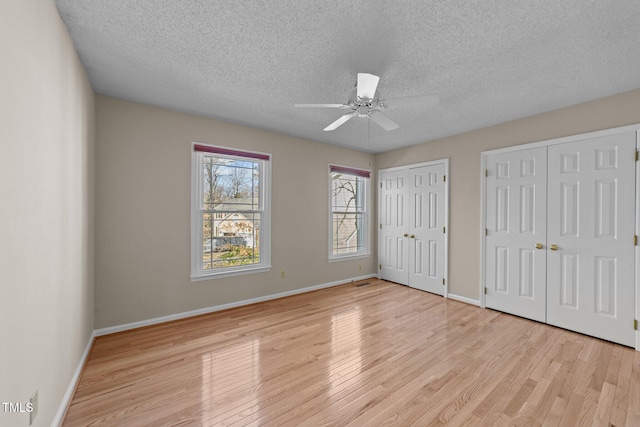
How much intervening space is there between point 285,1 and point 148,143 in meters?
2.40

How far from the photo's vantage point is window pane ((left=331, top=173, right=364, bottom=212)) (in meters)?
5.04

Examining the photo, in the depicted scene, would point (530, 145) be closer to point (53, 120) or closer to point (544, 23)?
point (544, 23)

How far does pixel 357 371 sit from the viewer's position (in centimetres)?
225

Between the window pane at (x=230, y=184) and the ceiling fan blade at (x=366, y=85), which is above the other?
the ceiling fan blade at (x=366, y=85)

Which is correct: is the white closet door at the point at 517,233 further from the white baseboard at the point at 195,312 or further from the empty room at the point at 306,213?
the white baseboard at the point at 195,312

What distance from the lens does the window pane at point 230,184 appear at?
3.60 metres

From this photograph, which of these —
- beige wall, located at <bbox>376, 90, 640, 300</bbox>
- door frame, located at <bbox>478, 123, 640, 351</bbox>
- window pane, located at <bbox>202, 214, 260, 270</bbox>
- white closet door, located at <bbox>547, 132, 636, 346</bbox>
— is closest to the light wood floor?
white closet door, located at <bbox>547, 132, 636, 346</bbox>

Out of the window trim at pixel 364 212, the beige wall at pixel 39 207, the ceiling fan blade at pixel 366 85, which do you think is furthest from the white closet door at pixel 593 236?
the beige wall at pixel 39 207

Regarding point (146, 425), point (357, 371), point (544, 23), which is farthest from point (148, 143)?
point (544, 23)

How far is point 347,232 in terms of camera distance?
5.23 metres

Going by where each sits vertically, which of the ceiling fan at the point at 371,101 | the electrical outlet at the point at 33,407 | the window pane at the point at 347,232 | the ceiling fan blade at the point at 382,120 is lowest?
the electrical outlet at the point at 33,407

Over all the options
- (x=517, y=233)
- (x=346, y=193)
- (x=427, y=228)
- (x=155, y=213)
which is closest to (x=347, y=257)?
(x=346, y=193)

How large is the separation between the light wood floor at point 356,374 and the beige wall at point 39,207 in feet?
1.71

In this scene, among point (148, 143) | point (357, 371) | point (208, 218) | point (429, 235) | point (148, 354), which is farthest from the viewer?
point (429, 235)
